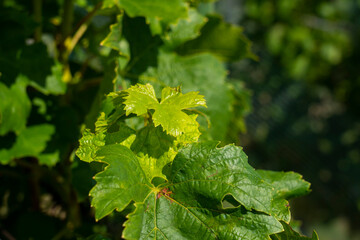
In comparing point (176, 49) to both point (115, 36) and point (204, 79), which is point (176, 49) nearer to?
Answer: point (204, 79)

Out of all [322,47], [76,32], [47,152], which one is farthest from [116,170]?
[322,47]

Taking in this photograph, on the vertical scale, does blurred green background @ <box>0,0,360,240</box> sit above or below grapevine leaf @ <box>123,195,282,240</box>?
below

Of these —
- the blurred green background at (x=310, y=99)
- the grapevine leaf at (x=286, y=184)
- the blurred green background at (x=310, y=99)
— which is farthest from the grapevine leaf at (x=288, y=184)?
the blurred green background at (x=310, y=99)

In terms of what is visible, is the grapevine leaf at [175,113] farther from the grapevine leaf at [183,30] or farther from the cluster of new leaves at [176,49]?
the grapevine leaf at [183,30]

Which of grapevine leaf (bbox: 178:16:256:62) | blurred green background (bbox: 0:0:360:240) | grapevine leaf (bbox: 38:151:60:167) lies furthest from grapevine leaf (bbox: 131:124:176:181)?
blurred green background (bbox: 0:0:360:240)

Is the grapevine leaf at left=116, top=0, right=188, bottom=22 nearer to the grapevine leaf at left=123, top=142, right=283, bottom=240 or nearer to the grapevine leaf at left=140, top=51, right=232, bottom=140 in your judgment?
the grapevine leaf at left=140, top=51, right=232, bottom=140
